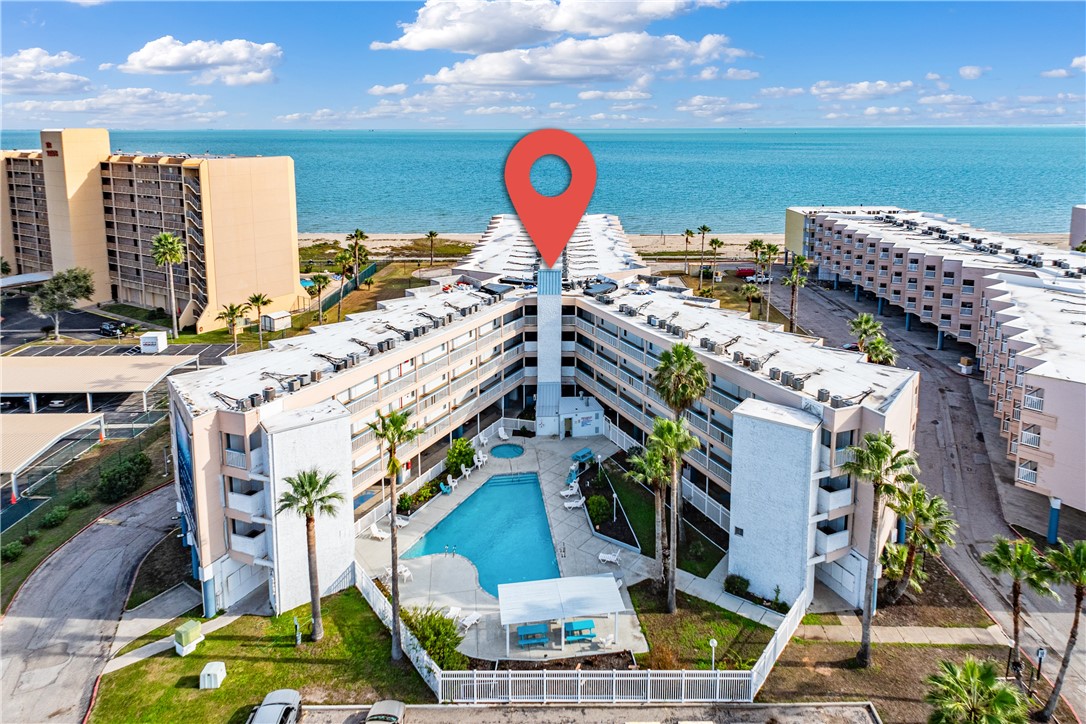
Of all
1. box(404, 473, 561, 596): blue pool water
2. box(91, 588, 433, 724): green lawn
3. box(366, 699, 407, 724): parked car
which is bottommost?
box(91, 588, 433, 724): green lawn

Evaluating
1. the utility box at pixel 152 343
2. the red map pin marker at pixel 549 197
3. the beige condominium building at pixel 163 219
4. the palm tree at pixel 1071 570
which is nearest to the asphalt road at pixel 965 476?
the palm tree at pixel 1071 570

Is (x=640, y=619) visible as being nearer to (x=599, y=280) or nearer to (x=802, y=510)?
(x=802, y=510)

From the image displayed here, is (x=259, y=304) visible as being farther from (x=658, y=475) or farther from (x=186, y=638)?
(x=658, y=475)

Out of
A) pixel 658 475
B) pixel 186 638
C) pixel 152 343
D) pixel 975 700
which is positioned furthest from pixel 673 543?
pixel 152 343

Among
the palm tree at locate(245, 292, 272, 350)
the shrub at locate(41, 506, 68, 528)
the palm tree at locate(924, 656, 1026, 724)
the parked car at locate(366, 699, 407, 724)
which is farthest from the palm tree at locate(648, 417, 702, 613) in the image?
the palm tree at locate(245, 292, 272, 350)

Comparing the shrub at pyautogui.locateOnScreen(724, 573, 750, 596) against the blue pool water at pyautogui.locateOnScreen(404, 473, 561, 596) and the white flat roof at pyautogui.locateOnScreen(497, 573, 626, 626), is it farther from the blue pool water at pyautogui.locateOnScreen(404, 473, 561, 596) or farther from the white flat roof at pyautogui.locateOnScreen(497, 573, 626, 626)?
the blue pool water at pyautogui.locateOnScreen(404, 473, 561, 596)

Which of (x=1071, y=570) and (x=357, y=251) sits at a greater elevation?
(x=357, y=251)

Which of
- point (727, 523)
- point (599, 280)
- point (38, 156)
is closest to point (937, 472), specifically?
point (727, 523)
